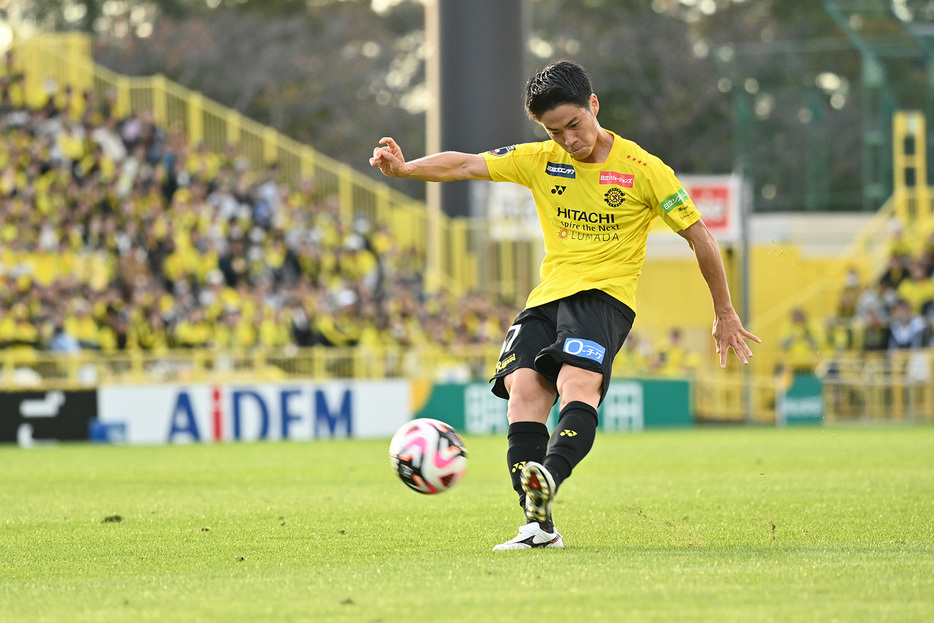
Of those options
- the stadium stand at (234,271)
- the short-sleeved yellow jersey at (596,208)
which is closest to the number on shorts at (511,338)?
the short-sleeved yellow jersey at (596,208)

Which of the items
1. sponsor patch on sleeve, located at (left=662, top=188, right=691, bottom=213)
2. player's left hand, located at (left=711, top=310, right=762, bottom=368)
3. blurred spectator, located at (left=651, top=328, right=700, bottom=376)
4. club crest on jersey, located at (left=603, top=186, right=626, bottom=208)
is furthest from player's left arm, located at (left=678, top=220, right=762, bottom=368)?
blurred spectator, located at (left=651, top=328, right=700, bottom=376)

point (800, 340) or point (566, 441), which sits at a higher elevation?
point (800, 340)

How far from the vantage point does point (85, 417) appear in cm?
1933

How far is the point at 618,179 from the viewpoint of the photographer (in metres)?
6.69

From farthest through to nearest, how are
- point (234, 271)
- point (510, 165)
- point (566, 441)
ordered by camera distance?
point (234, 271) < point (510, 165) < point (566, 441)

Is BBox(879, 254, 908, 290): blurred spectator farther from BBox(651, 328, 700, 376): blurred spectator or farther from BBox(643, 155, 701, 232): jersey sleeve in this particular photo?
BBox(643, 155, 701, 232): jersey sleeve

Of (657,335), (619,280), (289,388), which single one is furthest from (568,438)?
(657,335)

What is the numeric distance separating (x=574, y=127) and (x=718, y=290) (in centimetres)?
102

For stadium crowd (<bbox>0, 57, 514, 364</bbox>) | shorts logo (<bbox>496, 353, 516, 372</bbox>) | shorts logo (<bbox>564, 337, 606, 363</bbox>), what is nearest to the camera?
shorts logo (<bbox>564, 337, 606, 363</bbox>)

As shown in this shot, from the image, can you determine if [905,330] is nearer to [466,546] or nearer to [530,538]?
[466,546]

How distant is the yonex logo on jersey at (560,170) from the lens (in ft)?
22.2

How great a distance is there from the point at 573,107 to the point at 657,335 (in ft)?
68.7

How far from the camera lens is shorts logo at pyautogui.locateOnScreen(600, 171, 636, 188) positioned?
6.69m

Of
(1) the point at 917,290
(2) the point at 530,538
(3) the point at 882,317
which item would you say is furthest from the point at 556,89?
(1) the point at 917,290
